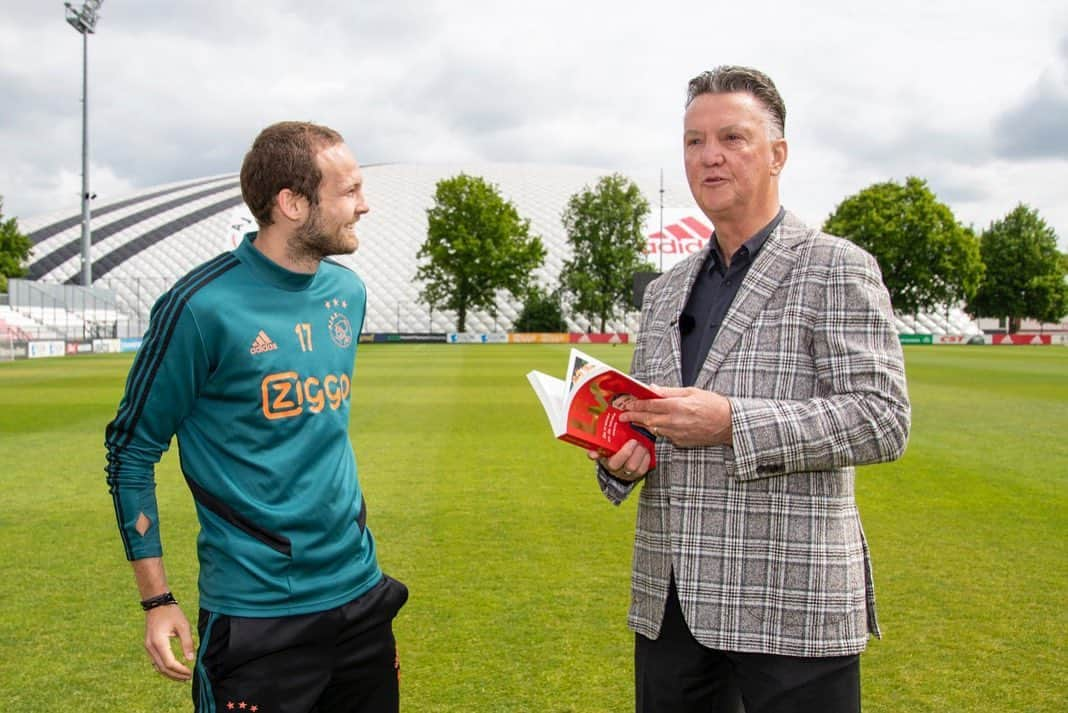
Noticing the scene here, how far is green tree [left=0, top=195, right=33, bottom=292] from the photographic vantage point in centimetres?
5862

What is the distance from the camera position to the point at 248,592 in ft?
8.07

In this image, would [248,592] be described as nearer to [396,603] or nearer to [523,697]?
[396,603]

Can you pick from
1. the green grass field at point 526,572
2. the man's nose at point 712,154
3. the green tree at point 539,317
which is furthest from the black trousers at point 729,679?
the green tree at point 539,317

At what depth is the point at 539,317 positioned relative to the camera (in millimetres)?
62562

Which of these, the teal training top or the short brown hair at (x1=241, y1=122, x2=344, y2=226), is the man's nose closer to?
the short brown hair at (x1=241, y1=122, x2=344, y2=226)

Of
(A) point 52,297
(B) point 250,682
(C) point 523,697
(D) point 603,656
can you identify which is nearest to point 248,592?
(B) point 250,682

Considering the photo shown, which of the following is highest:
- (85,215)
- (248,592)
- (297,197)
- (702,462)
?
(85,215)

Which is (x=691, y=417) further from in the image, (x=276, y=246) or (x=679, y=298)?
(x=276, y=246)

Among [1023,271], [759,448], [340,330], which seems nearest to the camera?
[759,448]

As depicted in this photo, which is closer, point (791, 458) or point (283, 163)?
point (791, 458)

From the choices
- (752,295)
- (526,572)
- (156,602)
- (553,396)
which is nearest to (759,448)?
(752,295)

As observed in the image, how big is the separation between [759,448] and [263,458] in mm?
1250

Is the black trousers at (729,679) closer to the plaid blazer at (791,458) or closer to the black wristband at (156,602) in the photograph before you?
the plaid blazer at (791,458)

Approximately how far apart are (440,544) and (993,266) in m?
79.3
